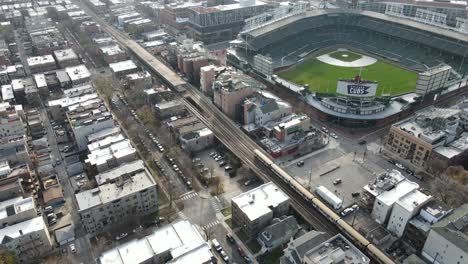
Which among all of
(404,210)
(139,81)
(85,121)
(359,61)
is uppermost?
(139,81)

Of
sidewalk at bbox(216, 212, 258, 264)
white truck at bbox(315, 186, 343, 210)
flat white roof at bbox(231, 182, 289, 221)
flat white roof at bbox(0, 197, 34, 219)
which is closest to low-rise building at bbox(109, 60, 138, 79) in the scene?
flat white roof at bbox(0, 197, 34, 219)

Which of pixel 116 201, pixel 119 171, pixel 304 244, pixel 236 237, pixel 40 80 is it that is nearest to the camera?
pixel 304 244

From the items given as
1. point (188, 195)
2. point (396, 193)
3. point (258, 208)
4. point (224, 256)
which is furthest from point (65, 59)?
point (396, 193)

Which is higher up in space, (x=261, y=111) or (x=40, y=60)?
(x=40, y=60)

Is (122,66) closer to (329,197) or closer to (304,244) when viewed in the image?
(329,197)

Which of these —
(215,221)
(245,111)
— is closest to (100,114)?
(245,111)

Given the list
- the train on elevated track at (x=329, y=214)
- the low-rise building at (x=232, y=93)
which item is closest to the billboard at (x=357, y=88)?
the low-rise building at (x=232, y=93)

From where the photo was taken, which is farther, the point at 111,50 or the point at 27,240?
the point at 111,50

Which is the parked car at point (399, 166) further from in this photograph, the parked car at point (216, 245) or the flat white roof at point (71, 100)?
the flat white roof at point (71, 100)
